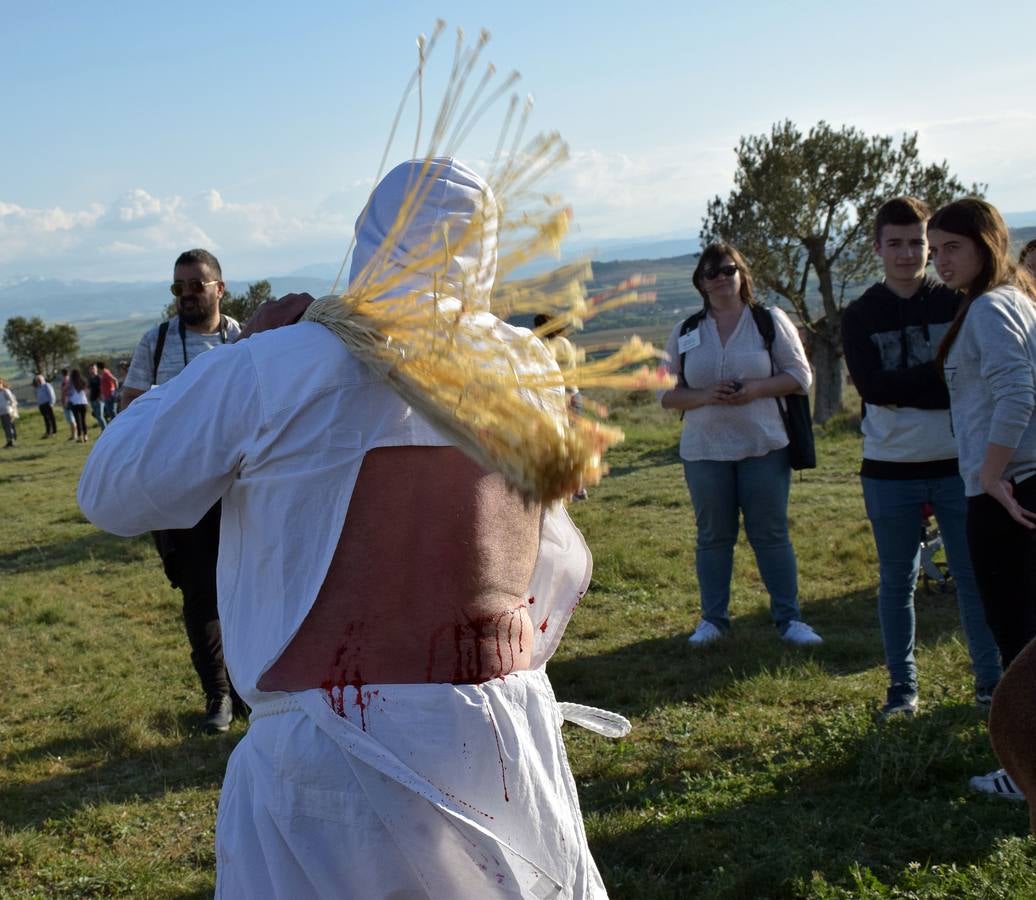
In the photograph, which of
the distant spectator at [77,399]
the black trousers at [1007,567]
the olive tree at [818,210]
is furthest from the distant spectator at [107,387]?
the black trousers at [1007,567]

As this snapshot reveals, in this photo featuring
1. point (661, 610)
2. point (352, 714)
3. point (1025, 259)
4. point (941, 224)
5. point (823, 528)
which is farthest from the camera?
point (823, 528)

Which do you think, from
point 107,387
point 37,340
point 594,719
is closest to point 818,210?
point 107,387

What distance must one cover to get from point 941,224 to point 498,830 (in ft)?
9.34

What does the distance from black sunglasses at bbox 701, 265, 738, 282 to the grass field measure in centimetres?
199

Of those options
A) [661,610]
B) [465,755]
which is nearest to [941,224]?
[465,755]

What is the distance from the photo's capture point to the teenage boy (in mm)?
4332

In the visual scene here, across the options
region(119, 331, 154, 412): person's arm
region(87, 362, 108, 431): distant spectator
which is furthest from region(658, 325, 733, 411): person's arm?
region(87, 362, 108, 431): distant spectator

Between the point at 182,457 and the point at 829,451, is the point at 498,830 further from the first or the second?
the point at 829,451

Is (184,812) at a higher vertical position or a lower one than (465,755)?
lower

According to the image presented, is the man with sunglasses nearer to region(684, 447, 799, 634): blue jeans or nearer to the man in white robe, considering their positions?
region(684, 447, 799, 634): blue jeans

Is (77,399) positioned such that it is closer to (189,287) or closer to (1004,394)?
(189,287)

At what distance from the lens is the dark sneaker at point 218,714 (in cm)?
514

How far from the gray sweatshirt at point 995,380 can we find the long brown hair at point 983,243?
0.15 feet

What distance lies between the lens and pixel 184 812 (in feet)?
14.0
